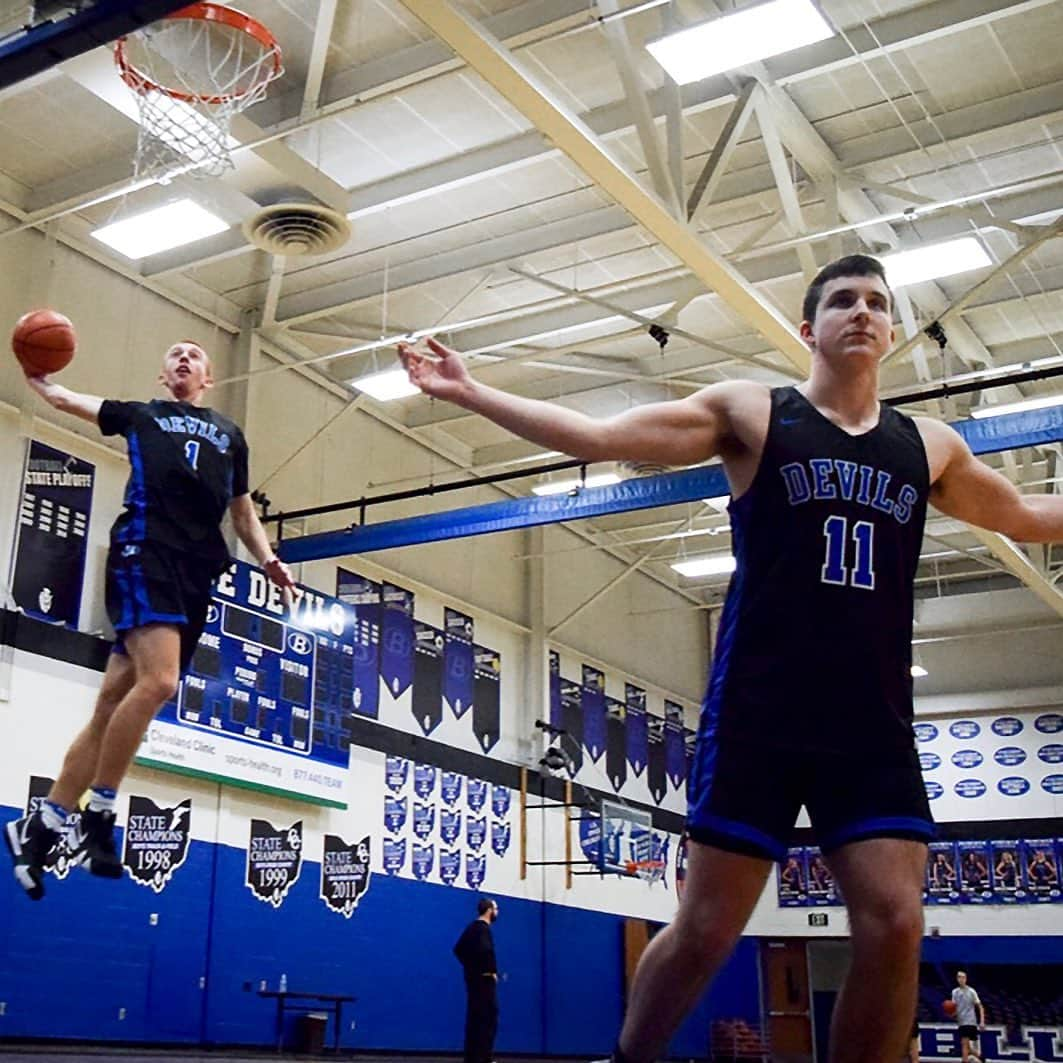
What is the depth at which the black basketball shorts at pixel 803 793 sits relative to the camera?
2.45 m

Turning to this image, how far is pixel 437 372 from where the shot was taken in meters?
2.59

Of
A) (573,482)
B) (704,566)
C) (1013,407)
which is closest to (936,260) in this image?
(1013,407)

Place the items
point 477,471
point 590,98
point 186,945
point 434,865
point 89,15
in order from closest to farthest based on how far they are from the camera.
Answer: point 89,15 < point 590,98 < point 186,945 < point 434,865 < point 477,471

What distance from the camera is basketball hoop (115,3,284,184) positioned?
8.10 meters

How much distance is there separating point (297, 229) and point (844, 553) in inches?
333

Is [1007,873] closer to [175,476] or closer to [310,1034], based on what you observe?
[310,1034]

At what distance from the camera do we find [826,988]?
21.4 metres

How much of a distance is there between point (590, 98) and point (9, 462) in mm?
5706

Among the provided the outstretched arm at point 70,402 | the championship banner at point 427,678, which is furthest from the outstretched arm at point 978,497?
the championship banner at point 427,678

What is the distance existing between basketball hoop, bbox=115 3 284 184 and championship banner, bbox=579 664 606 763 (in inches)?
457

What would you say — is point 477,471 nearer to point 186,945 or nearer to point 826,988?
point 186,945

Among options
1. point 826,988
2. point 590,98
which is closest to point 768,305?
point 590,98

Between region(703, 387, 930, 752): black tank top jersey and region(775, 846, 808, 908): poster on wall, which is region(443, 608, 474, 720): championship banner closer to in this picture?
region(775, 846, 808, 908): poster on wall

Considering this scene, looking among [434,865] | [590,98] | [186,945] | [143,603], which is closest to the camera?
[143,603]
